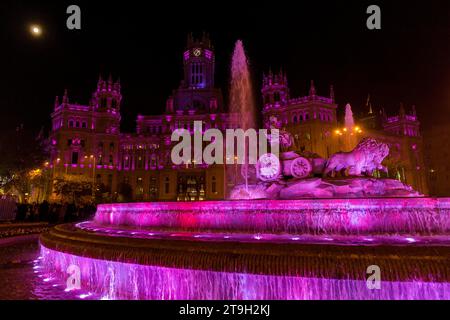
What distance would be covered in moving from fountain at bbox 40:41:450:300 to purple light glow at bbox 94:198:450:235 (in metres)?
0.03

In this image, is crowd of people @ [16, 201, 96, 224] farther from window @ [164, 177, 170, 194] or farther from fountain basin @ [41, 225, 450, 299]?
window @ [164, 177, 170, 194]

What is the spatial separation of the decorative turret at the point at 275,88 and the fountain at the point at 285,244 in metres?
67.9

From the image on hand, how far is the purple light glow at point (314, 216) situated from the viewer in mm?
8758

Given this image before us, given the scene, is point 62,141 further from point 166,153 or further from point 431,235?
point 431,235

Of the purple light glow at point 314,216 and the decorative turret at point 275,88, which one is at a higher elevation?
the decorative turret at point 275,88

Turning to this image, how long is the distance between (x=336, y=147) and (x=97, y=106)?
6020 centimetres

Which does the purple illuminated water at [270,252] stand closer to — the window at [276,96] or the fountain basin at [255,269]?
the fountain basin at [255,269]

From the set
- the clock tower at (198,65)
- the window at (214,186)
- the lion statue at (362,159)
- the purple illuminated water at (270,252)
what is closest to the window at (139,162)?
the window at (214,186)

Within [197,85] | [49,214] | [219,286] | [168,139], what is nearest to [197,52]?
[197,85]

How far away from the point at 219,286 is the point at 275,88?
3035 inches

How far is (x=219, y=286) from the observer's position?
21.3 feet

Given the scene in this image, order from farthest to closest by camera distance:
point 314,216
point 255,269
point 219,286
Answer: point 314,216, point 219,286, point 255,269

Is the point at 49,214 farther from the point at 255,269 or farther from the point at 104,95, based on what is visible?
the point at 104,95

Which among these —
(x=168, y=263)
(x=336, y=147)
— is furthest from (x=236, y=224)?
(x=336, y=147)
